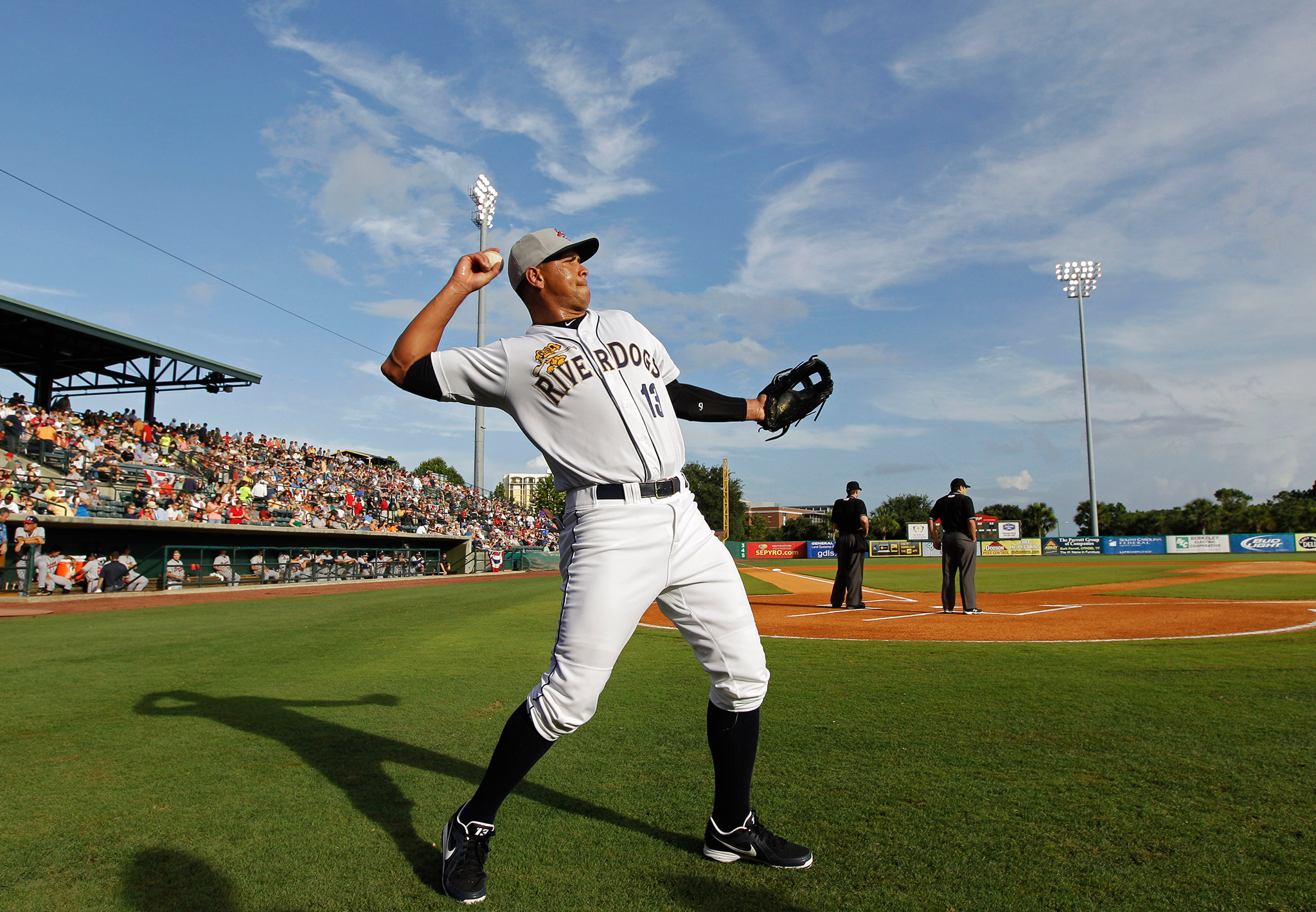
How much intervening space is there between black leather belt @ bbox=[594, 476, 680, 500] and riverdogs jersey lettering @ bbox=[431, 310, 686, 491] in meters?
0.02

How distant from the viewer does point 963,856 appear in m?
2.36

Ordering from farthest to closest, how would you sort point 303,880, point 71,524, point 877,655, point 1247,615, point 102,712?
Result: point 71,524
point 1247,615
point 877,655
point 102,712
point 303,880

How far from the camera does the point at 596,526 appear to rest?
2.47 metres

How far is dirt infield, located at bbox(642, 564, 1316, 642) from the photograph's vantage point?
7.48m

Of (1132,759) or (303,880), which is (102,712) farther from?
(1132,759)

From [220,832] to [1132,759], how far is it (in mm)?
3587

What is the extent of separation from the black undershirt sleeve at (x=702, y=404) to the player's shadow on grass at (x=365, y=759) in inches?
60.7

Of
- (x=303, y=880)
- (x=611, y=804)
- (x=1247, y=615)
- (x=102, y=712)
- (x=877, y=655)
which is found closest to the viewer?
(x=303, y=880)

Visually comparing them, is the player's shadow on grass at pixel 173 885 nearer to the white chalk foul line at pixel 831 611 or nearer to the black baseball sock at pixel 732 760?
the black baseball sock at pixel 732 760

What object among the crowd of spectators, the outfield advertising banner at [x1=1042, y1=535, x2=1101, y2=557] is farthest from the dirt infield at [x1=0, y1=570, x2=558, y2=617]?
the outfield advertising banner at [x1=1042, y1=535, x2=1101, y2=557]

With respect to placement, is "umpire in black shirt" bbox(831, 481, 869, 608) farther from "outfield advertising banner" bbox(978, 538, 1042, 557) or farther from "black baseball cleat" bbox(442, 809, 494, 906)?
"outfield advertising banner" bbox(978, 538, 1042, 557)

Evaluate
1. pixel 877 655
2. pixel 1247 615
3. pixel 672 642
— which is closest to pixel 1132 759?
pixel 877 655

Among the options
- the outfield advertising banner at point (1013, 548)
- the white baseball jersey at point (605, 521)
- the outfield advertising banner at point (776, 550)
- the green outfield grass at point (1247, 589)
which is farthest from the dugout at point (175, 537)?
the outfield advertising banner at point (1013, 548)

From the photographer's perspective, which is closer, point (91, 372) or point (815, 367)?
point (815, 367)
